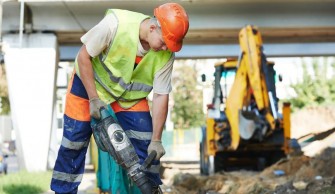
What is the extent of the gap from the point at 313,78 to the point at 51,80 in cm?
2457

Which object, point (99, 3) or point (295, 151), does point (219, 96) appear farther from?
point (99, 3)

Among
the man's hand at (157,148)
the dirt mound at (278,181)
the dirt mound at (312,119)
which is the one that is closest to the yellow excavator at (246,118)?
the dirt mound at (278,181)

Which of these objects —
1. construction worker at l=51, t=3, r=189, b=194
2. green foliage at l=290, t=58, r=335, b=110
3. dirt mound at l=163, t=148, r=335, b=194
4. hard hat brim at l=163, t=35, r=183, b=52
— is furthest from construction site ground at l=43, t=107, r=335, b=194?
green foliage at l=290, t=58, r=335, b=110

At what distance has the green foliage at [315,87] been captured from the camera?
40406mm

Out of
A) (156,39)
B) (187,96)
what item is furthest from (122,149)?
(187,96)

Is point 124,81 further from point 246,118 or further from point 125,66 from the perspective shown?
point 246,118

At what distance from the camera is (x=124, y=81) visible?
18.4ft

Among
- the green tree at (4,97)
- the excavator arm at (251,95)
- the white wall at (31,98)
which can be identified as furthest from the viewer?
the green tree at (4,97)

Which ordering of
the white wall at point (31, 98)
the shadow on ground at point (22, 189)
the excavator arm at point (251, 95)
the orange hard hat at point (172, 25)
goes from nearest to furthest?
the orange hard hat at point (172, 25), the shadow on ground at point (22, 189), the excavator arm at point (251, 95), the white wall at point (31, 98)

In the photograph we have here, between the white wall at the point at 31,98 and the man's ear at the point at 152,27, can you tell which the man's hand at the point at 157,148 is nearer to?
the man's ear at the point at 152,27

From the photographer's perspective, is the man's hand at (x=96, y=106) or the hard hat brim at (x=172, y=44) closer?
the hard hat brim at (x=172, y=44)

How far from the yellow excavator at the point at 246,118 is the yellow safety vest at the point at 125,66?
8649 millimetres

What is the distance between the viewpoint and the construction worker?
5336 millimetres

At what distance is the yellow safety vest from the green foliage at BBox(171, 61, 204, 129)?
46.7 m
